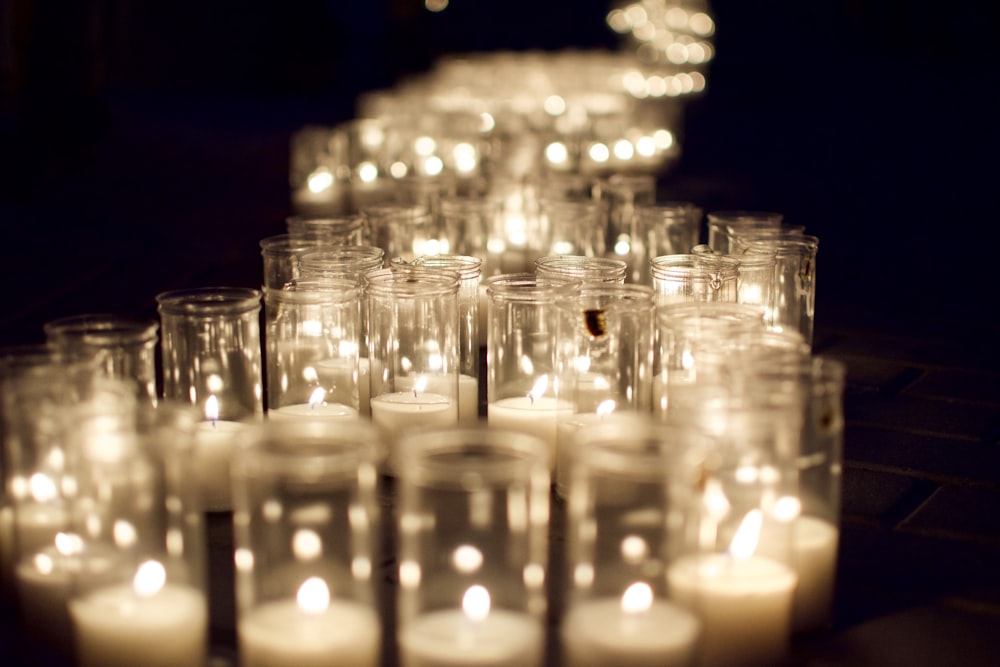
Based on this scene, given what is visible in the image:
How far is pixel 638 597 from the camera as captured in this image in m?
1.60

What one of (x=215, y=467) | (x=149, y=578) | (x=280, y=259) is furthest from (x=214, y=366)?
(x=149, y=578)

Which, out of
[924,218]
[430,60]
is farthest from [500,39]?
[924,218]

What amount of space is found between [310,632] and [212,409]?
82 centimetres

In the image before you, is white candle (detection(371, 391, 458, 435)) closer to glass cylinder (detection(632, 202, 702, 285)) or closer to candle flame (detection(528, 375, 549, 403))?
candle flame (detection(528, 375, 549, 403))

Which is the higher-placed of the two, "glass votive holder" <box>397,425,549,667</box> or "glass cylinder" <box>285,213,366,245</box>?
"glass cylinder" <box>285,213,366,245</box>

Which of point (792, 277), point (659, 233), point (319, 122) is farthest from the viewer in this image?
point (319, 122)

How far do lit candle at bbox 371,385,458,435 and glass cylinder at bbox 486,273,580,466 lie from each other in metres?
0.09

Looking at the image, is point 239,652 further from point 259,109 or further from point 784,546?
point 259,109

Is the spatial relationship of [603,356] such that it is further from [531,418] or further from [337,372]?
[337,372]

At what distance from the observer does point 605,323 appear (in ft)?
7.36

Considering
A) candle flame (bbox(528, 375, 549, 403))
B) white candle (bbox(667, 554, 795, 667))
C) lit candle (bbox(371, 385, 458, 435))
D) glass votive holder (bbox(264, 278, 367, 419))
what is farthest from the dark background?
white candle (bbox(667, 554, 795, 667))

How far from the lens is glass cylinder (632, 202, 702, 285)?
3215 millimetres

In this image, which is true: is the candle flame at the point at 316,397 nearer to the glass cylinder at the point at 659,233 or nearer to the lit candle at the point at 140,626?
the lit candle at the point at 140,626

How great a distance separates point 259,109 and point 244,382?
854cm
